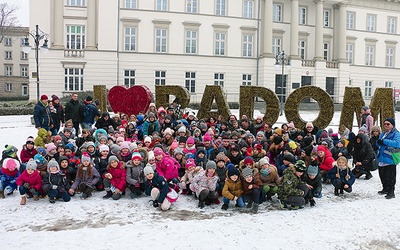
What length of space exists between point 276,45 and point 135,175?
3122 cm

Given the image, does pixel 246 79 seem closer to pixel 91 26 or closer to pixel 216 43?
pixel 216 43

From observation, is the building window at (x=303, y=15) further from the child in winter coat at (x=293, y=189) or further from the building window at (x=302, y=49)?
the child in winter coat at (x=293, y=189)

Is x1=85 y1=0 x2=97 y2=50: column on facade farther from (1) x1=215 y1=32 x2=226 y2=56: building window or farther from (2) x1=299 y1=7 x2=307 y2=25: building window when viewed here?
(2) x1=299 y1=7 x2=307 y2=25: building window

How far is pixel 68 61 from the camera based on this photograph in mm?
30203

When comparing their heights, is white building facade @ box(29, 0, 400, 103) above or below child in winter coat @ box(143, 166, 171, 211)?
above

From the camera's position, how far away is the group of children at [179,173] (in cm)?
698

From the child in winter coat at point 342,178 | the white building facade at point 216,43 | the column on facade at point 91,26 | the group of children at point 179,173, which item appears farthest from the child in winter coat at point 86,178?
the column on facade at point 91,26

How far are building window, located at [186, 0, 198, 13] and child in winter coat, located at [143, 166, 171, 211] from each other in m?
28.6

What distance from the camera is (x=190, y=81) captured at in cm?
3400

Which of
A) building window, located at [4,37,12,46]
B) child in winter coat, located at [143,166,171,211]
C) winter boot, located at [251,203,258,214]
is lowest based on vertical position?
winter boot, located at [251,203,258,214]

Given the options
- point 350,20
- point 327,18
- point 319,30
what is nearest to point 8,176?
point 319,30

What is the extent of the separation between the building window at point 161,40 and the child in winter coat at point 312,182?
27.3 metres

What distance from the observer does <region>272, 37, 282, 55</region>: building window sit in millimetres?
35906

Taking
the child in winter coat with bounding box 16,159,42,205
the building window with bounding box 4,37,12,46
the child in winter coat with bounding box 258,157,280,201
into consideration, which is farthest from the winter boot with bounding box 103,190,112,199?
the building window with bounding box 4,37,12,46
